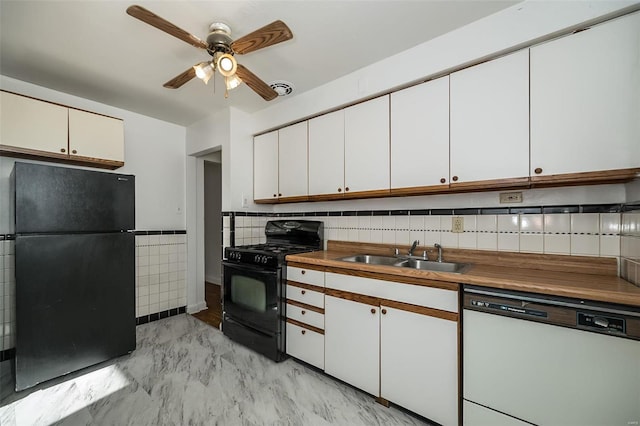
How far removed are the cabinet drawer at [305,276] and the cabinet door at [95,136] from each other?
2056mm

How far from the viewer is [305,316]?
2.13m

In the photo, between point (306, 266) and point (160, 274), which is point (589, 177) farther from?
point (160, 274)

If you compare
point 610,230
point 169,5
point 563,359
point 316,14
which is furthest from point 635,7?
point 169,5

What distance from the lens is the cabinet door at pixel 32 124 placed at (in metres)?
2.01

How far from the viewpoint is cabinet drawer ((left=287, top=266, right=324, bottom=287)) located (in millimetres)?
2039

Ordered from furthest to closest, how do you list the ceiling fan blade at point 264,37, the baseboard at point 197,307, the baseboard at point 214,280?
1. the baseboard at point 214,280
2. the baseboard at point 197,307
3. the ceiling fan blade at point 264,37

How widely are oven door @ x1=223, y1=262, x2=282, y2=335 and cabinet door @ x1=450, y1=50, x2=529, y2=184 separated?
1.65 metres

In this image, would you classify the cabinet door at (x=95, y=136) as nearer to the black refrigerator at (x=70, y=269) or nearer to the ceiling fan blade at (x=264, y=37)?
the black refrigerator at (x=70, y=269)

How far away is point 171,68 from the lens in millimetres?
2174

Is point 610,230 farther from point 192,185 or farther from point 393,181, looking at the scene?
point 192,185

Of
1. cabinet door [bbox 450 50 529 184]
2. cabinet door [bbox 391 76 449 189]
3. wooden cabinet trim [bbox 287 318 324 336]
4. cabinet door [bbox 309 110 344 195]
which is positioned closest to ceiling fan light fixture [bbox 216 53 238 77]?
cabinet door [bbox 309 110 344 195]

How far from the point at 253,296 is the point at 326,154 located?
146cm

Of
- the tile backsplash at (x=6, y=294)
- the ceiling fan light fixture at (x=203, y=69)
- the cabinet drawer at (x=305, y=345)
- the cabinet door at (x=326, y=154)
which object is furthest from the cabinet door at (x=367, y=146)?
the tile backsplash at (x=6, y=294)

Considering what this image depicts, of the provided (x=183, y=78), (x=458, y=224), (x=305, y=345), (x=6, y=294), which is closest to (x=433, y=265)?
(x=458, y=224)
